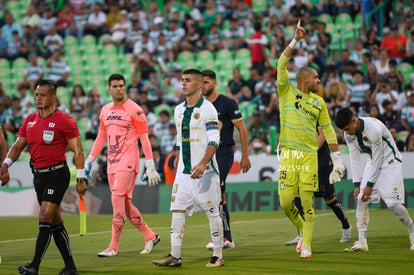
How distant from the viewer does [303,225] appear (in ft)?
35.3

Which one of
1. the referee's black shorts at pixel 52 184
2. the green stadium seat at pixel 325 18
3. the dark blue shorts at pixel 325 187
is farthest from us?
the green stadium seat at pixel 325 18

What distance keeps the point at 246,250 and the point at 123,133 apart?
258 centimetres

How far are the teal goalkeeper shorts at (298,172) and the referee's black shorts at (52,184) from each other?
3.04 m

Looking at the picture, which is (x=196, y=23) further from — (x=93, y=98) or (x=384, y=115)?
(x=384, y=115)

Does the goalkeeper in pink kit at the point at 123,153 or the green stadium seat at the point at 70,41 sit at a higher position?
the green stadium seat at the point at 70,41

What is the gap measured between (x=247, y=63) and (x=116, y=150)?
1539 centimetres

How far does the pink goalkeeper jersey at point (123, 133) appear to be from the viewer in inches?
472

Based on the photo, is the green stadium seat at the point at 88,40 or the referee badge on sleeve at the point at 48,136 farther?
the green stadium seat at the point at 88,40

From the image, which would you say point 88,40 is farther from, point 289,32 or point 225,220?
point 225,220

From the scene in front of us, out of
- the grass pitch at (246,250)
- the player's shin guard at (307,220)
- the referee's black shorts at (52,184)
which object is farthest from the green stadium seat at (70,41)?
the referee's black shorts at (52,184)

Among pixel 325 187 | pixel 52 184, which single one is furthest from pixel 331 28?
pixel 52 184

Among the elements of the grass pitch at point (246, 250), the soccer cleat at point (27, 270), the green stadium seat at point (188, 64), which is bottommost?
the grass pitch at point (246, 250)

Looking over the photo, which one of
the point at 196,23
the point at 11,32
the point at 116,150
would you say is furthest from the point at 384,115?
the point at 11,32

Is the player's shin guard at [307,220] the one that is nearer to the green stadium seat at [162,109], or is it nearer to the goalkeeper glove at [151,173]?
the goalkeeper glove at [151,173]
